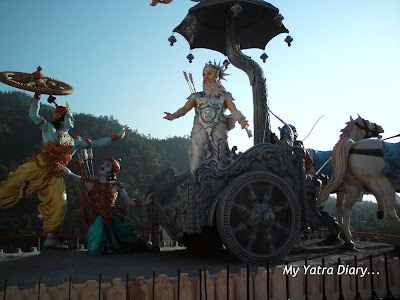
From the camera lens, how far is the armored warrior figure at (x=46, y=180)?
202 inches

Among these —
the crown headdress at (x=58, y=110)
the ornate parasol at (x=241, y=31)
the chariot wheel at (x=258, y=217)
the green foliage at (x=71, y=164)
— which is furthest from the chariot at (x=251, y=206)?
the green foliage at (x=71, y=164)

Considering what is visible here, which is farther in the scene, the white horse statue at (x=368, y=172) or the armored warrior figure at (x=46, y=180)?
the armored warrior figure at (x=46, y=180)

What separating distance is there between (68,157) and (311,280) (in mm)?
3972

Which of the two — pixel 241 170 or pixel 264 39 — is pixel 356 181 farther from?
pixel 264 39

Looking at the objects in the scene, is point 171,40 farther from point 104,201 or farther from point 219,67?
point 104,201

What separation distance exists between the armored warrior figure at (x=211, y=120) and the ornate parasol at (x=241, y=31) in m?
0.42

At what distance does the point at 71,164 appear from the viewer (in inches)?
640

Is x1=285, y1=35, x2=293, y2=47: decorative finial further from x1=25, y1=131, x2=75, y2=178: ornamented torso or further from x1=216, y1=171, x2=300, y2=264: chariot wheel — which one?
x1=25, y1=131, x2=75, y2=178: ornamented torso

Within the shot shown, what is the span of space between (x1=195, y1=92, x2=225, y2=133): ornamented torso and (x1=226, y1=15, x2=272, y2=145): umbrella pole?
55 cm

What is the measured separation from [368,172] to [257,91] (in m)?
2.02

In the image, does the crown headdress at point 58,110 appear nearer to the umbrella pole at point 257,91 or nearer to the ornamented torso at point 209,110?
the ornamented torso at point 209,110

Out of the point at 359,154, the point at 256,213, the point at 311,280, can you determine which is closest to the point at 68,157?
the point at 256,213

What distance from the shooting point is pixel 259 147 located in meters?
4.60

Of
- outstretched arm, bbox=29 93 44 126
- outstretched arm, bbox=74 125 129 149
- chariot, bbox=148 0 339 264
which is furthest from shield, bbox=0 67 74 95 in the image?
chariot, bbox=148 0 339 264
